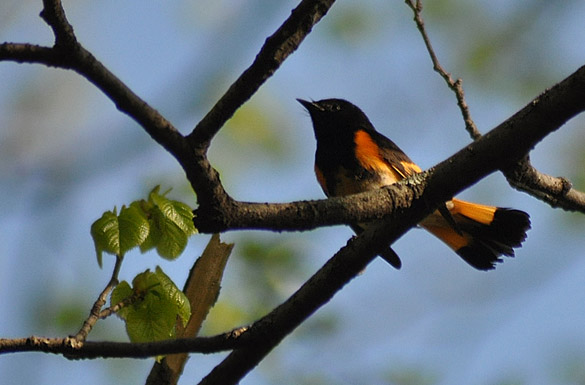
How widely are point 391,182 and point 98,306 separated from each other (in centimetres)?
274

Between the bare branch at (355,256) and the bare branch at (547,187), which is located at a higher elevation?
the bare branch at (547,187)

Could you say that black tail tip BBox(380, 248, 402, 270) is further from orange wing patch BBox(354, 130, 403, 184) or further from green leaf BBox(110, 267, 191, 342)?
green leaf BBox(110, 267, 191, 342)

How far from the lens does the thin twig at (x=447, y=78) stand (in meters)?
3.13

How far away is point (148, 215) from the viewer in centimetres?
290

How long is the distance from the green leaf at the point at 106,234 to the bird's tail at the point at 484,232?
2.79 m

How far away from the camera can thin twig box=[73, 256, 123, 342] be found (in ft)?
7.67

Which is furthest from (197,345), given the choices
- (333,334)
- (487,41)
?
(487,41)

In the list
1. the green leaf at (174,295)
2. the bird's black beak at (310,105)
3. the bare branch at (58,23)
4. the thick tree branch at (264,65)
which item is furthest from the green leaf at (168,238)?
the bird's black beak at (310,105)

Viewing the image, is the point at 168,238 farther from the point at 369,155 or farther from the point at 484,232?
the point at 484,232

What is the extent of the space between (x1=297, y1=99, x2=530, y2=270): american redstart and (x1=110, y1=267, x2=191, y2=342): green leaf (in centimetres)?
220

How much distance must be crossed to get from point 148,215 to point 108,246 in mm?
301

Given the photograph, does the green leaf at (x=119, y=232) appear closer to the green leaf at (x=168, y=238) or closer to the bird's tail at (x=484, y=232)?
the green leaf at (x=168, y=238)

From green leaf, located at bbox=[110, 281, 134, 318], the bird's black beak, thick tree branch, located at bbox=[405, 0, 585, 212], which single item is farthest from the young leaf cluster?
the bird's black beak

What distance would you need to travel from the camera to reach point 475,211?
16.6 ft
